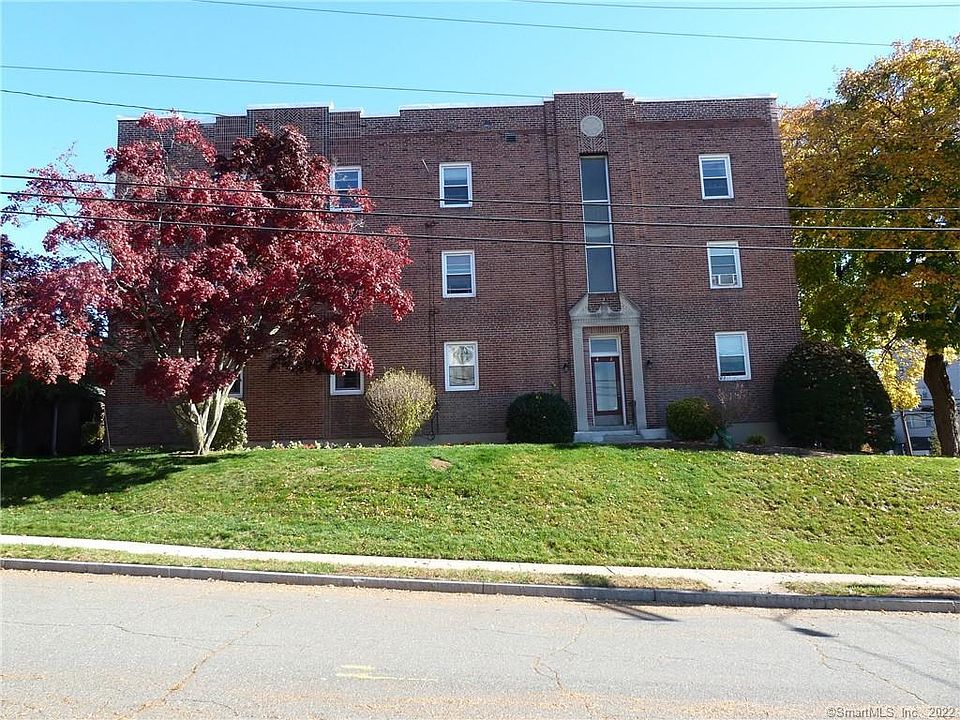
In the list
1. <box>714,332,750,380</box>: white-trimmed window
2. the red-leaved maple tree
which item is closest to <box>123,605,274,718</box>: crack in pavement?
the red-leaved maple tree

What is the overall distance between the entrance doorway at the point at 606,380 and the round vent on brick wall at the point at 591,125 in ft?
21.0

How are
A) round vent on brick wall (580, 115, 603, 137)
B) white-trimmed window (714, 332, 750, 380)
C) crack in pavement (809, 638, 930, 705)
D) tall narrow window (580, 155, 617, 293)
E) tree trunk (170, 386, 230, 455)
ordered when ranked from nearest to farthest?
crack in pavement (809, 638, 930, 705) → tree trunk (170, 386, 230, 455) → white-trimmed window (714, 332, 750, 380) → tall narrow window (580, 155, 617, 293) → round vent on brick wall (580, 115, 603, 137)

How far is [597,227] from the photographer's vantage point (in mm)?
21266

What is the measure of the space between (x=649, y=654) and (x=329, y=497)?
26.2 feet

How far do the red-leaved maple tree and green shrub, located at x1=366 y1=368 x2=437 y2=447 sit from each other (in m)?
1.00

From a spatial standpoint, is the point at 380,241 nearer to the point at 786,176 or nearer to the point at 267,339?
the point at 267,339

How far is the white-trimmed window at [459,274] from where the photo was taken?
2067 cm

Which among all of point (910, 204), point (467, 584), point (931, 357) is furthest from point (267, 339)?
point (931, 357)

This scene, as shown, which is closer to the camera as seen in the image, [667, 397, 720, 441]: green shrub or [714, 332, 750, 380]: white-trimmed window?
[667, 397, 720, 441]: green shrub

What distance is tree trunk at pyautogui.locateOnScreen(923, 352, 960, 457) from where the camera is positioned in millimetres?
20078

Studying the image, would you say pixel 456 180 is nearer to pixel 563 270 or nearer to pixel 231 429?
pixel 563 270

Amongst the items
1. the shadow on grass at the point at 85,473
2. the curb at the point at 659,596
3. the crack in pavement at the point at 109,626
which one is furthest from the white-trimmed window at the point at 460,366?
the crack in pavement at the point at 109,626

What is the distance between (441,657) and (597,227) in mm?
16962

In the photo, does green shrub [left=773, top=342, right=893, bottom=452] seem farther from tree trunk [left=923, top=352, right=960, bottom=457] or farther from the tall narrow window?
the tall narrow window
